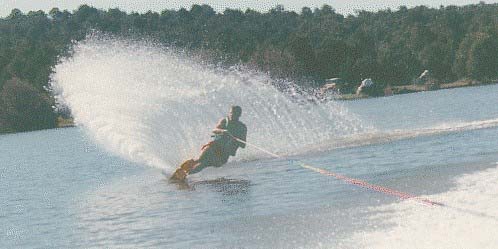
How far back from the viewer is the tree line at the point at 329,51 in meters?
101

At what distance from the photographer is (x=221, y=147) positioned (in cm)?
2514

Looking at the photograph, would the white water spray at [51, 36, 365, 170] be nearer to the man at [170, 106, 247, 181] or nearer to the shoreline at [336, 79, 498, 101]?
the man at [170, 106, 247, 181]

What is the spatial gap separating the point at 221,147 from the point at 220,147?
0.05 m

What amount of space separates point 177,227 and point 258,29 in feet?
450

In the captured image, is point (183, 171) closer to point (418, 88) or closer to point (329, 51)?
point (418, 88)

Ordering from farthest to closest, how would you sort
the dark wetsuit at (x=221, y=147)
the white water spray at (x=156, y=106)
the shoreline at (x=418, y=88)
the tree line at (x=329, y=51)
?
the shoreline at (x=418, y=88)
the tree line at (x=329, y=51)
the white water spray at (x=156, y=106)
the dark wetsuit at (x=221, y=147)

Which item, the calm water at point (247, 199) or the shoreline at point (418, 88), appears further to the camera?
the shoreline at point (418, 88)

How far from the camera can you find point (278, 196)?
19.8 metres

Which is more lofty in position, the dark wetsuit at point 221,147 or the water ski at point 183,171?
the dark wetsuit at point 221,147

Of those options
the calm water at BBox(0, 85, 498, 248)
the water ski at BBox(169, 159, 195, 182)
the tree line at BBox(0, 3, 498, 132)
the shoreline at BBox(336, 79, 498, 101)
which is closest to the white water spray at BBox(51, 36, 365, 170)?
the calm water at BBox(0, 85, 498, 248)

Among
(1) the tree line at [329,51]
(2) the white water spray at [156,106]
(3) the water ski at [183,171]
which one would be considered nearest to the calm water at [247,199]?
(3) the water ski at [183,171]

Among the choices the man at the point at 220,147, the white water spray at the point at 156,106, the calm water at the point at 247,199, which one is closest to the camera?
the calm water at the point at 247,199

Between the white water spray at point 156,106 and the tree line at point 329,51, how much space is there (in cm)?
6074

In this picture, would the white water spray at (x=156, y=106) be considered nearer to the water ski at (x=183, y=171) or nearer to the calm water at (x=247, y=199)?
the calm water at (x=247, y=199)
